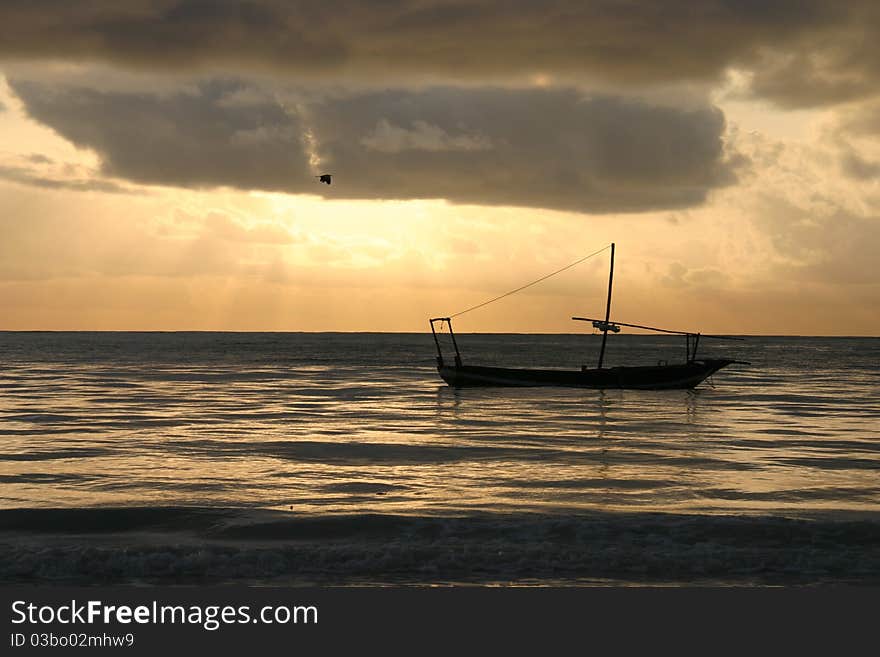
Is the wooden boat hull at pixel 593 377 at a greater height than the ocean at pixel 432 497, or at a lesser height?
greater

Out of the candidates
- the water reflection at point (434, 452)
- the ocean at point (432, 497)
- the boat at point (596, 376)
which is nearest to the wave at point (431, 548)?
the ocean at point (432, 497)

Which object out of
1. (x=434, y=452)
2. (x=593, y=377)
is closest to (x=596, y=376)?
(x=593, y=377)

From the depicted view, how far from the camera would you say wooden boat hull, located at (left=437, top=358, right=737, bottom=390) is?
238ft

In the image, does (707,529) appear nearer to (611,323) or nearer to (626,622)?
(626,622)

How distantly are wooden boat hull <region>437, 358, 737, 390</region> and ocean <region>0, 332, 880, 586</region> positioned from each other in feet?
71.6

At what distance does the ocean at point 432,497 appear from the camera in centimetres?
1566

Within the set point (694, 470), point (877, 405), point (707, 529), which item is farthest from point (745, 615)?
point (877, 405)

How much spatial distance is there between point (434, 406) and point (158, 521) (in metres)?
37.8

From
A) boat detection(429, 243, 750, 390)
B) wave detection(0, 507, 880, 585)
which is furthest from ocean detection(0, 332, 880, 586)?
boat detection(429, 243, 750, 390)

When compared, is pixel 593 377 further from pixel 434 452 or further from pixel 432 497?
pixel 432 497

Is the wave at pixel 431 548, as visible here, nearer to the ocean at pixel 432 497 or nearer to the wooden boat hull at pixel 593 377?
→ the ocean at pixel 432 497

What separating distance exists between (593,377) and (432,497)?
51394 mm

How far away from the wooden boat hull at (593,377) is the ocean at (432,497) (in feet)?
71.6

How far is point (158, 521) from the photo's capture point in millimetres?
19609
